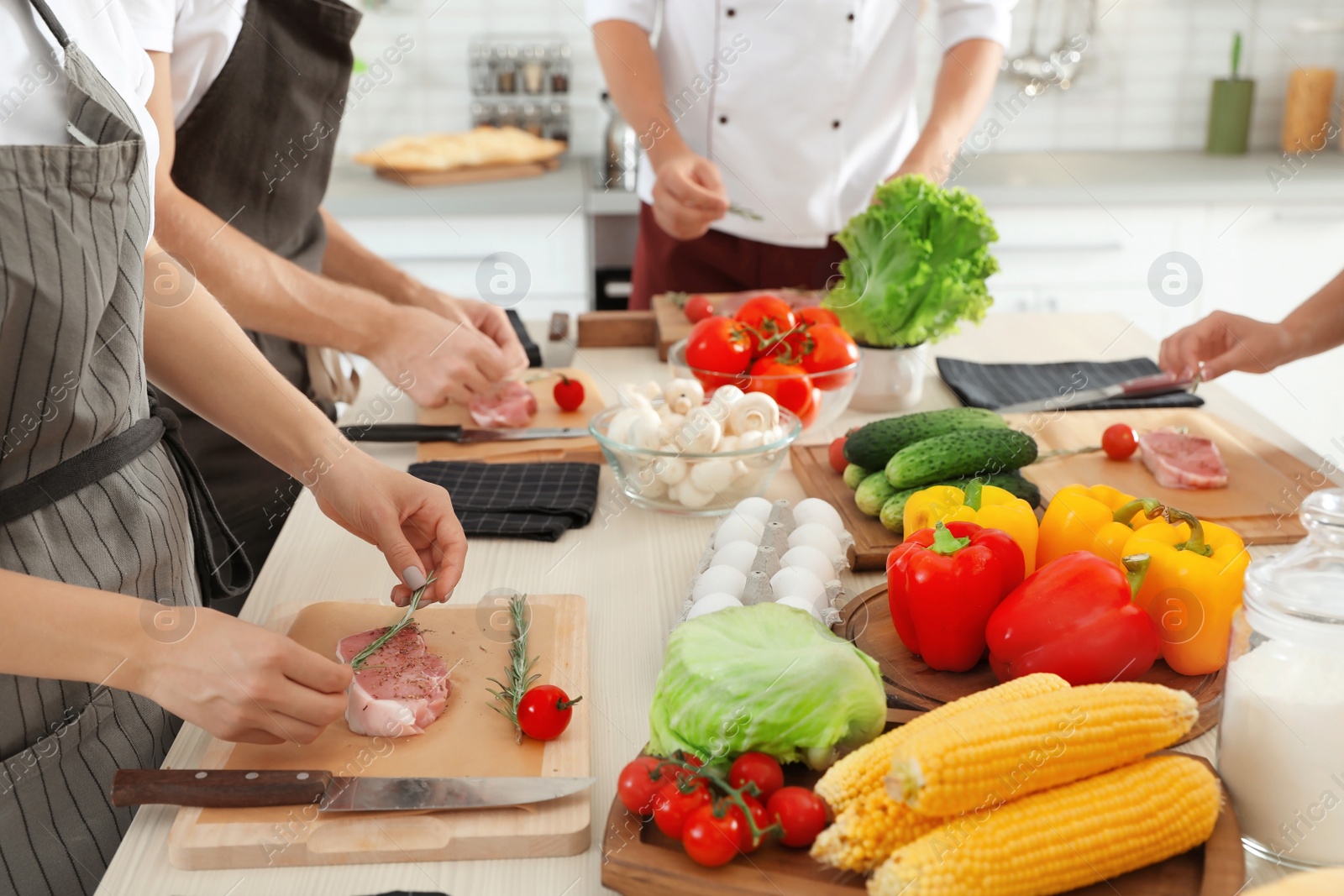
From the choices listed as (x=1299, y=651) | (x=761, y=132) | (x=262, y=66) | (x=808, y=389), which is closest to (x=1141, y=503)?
(x=1299, y=651)

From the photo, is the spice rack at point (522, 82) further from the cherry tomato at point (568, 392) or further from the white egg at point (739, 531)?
the white egg at point (739, 531)

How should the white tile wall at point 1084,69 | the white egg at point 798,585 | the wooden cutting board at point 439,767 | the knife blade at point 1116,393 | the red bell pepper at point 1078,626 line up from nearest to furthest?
the wooden cutting board at point 439,767 → the red bell pepper at point 1078,626 → the white egg at point 798,585 → the knife blade at point 1116,393 → the white tile wall at point 1084,69

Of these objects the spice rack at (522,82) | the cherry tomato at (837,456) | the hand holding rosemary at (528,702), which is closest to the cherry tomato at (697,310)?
the cherry tomato at (837,456)

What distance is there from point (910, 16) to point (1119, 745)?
6.16ft

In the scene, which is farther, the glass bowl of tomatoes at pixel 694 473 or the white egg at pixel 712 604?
the glass bowl of tomatoes at pixel 694 473

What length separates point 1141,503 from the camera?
0.99 m

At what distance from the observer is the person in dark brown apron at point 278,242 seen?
1484 mm

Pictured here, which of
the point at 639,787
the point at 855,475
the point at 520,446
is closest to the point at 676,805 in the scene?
the point at 639,787

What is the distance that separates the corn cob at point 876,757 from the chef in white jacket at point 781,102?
1.56 metres

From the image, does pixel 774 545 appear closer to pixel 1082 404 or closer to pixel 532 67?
pixel 1082 404

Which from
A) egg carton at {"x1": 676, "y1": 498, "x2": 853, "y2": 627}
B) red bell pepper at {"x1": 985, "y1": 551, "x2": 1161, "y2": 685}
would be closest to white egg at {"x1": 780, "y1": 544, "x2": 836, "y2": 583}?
egg carton at {"x1": 676, "y1": 498, "x2": 853, "y2": 627}

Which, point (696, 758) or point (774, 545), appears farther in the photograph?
point (774, 545)

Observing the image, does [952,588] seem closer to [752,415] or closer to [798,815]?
[798,815]

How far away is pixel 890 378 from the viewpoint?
5.45 feet
